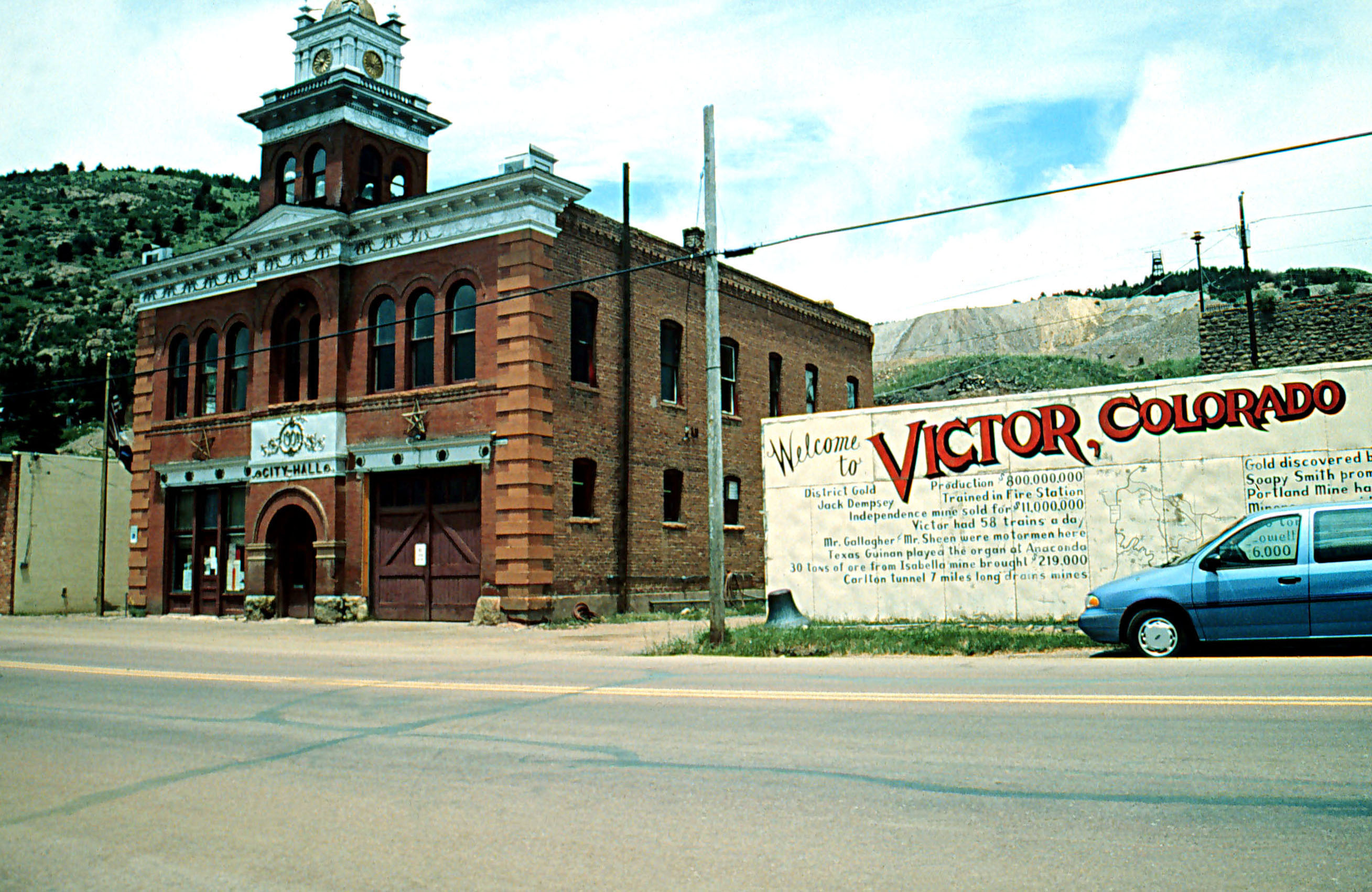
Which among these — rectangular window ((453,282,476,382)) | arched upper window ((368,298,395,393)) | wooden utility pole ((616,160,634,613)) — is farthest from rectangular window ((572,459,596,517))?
arched upper window ((368,298,395,393))

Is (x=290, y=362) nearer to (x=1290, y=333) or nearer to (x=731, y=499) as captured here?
(x=731, y=499)

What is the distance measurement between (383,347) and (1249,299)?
26766mm

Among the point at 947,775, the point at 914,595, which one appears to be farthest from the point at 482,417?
the point at 947,775

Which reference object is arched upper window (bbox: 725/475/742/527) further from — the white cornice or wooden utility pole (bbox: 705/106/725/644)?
wooden utility pole (bbox: 705/106/725/644)

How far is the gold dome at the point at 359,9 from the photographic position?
28.0m

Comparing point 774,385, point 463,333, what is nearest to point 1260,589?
point 463,333

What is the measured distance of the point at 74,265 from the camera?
85.9 metres

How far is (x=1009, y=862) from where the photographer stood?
4.79 m

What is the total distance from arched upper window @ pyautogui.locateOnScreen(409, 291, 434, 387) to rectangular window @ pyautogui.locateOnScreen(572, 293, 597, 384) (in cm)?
322

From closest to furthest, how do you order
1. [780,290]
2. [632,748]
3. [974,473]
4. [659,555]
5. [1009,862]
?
[1009,862], [632,748], [974,473], [659,555], [780,290]

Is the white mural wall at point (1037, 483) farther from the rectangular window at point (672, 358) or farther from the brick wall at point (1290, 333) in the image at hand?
the brick wall at point (1290, 333)

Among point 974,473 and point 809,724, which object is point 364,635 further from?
point 809,724

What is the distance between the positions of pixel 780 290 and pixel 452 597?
15134mm

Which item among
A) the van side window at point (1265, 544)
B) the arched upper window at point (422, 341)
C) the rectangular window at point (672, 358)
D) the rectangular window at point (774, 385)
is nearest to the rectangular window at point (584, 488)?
the arched upper window at point (422, 341)
